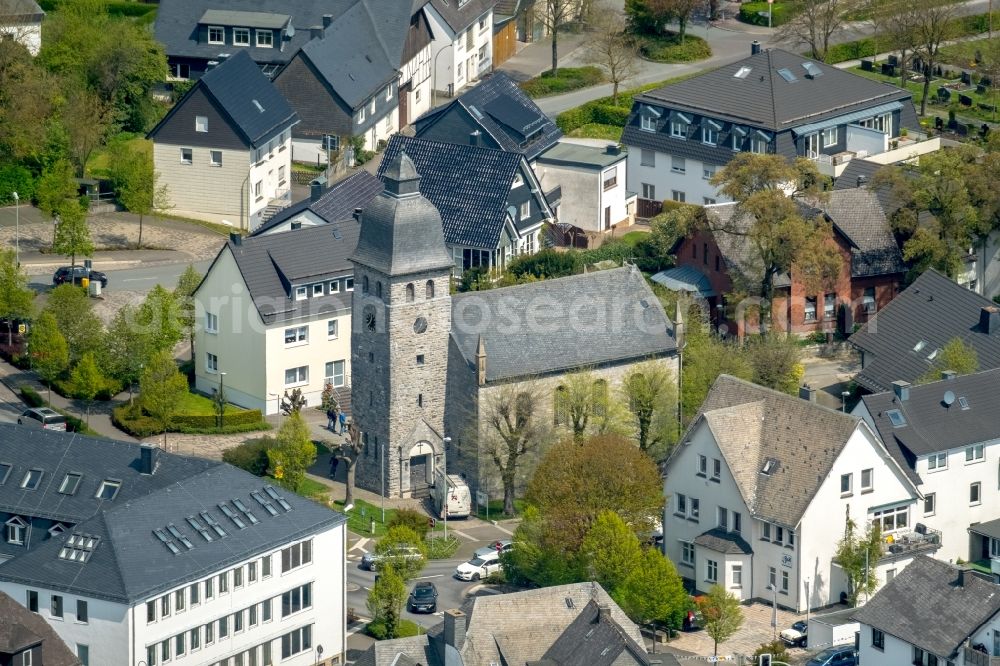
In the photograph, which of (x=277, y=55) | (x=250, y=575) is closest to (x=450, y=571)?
(x=250, y=575)

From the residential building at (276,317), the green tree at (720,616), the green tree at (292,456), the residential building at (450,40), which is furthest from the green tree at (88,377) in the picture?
the residential building at (450,40)

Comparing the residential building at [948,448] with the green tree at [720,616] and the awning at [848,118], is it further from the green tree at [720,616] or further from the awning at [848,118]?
the awning at [848,118]

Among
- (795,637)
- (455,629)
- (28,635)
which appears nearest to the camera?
(28,635)

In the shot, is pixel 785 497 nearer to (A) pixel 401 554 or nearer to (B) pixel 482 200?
(A) pixel 401 554

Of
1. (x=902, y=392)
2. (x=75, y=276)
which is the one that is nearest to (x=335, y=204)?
(x=75, y=276)

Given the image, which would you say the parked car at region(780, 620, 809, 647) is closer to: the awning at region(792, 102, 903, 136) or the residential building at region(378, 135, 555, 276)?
the residential building at region(378, 135, 555, 276)
